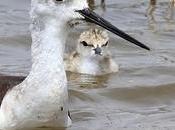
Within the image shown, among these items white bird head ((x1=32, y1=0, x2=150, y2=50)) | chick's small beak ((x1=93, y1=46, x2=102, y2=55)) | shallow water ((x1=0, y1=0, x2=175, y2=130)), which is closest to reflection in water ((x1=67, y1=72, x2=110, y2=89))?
shallow water ((x1=0, y1=0, x2=175, y2=130))

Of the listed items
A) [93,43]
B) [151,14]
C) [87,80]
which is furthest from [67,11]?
[151,14]

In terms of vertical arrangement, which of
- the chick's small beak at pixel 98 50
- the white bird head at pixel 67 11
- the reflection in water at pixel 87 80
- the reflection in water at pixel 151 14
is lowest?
the reflection in water at pixel 87 80

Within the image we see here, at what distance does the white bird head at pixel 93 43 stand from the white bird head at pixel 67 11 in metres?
3.12

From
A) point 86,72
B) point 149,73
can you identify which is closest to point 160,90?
point 149,73

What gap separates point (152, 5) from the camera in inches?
439

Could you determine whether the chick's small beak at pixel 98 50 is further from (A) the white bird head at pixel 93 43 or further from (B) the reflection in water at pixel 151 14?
(B) the reflection in water at pixel 151 14

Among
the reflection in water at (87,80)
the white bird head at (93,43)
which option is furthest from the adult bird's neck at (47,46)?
the white bird head at (93,43)

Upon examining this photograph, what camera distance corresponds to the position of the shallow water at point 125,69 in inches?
285

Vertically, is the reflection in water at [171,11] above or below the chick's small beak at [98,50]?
above

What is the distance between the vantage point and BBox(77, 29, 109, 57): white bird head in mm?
9273

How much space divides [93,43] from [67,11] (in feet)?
11.1

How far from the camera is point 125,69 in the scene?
29.8ft

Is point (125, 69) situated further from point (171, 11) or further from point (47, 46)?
point (47, 46)

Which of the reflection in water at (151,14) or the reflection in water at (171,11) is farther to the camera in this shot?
the reflection in water at (171,11)
